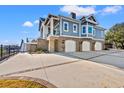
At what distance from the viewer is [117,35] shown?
26.4 ft

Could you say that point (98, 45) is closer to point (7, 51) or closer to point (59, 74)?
point (59, 74)

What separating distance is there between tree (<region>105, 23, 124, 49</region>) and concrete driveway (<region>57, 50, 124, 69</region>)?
15.9 inches

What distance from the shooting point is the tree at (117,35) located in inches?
303

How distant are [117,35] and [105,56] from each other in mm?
1221

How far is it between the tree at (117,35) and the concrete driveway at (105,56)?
404 millimetres

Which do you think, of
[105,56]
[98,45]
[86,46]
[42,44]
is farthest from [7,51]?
[105,56]

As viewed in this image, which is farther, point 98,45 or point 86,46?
point 86,46

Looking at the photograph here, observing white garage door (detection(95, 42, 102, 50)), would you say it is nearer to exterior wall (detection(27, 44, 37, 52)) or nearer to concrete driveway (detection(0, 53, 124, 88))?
concrete driveway (detection(0, 53, 124, 88))

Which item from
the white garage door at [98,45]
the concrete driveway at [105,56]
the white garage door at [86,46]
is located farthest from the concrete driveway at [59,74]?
the white garage door at [98,45]

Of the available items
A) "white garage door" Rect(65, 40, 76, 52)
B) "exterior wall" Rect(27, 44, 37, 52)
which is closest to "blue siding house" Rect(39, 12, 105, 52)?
"white garage door" Rect(65, 40, 76, 52)

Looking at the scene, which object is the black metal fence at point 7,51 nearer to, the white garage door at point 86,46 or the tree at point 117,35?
the white garage door at point 86,46
